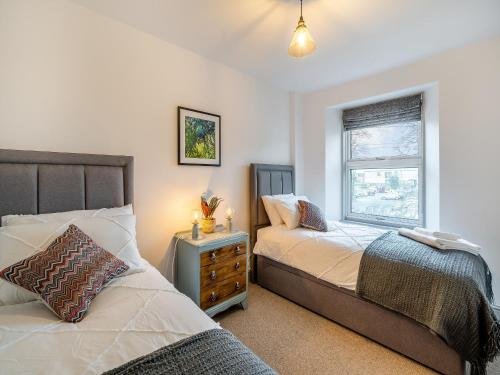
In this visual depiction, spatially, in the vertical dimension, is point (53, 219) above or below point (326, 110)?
below

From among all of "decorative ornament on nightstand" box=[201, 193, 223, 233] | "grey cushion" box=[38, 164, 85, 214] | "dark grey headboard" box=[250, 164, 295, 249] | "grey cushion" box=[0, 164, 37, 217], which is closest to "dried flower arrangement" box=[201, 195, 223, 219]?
"decorative ornament on nightstand" box=[201, 193, 223, 233]

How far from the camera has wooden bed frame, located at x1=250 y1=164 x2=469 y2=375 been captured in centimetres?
150

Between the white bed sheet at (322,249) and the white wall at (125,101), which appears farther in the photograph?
the white bed sheet at (322,249)

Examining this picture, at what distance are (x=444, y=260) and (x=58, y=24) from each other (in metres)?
3.13

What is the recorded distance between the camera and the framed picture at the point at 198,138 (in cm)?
225

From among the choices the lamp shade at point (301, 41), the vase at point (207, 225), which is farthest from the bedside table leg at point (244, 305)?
the lamp shade at point (301, 41)

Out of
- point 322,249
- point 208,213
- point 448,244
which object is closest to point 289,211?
point 322,249

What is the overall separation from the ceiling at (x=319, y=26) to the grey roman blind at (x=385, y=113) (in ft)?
1.76

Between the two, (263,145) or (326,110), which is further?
(326,110)

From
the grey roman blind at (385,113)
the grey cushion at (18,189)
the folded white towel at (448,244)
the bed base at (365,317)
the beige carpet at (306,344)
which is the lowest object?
the beige carpet at (306,344)

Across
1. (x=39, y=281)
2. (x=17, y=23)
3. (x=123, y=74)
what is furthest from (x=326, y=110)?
(x=39, y=281)

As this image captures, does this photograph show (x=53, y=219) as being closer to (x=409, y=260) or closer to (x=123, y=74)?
(x=123, y=74)

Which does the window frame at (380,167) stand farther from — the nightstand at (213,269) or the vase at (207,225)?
the vase at (207,225)

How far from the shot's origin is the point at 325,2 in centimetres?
167
